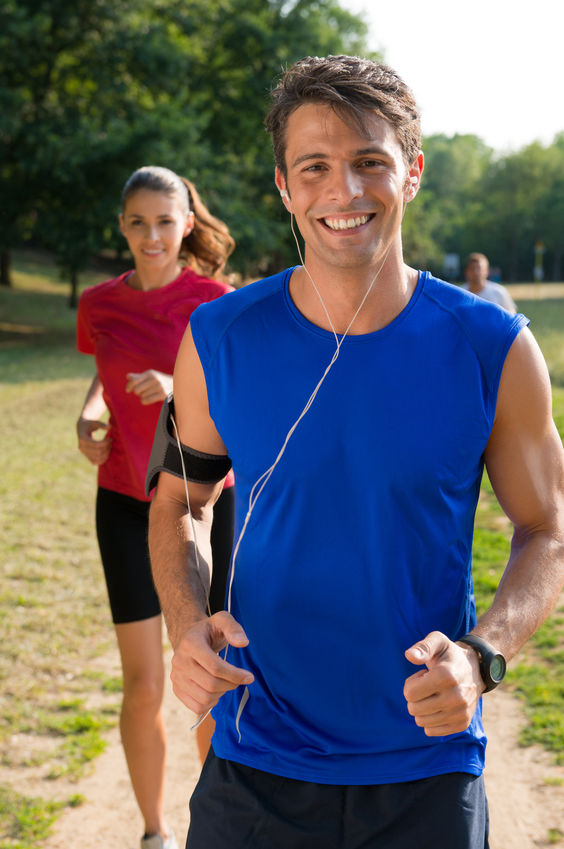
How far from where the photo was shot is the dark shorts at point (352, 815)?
187cm

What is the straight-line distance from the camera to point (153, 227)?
3.85 m

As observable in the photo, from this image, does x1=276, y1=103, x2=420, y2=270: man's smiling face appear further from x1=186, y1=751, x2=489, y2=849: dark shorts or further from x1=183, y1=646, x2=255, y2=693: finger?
x1=186, y1=751, x2=489, y2=849: dark shorts

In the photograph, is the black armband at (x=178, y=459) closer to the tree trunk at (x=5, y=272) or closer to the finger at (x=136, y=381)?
the finger at (x=136, y=381)

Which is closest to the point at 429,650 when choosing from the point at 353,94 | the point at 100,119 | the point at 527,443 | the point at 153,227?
the point at 527,443

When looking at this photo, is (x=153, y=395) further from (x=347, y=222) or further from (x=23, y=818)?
(x=23, y=818)

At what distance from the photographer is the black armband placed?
221cm

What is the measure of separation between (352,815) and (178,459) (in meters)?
0.91

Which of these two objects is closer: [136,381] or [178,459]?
[178,459]

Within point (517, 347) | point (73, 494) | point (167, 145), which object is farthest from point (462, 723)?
point (167, 145)

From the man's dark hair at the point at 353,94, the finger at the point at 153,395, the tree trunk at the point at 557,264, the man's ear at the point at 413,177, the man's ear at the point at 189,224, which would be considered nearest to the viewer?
the man's dark hair at the point at 353,94

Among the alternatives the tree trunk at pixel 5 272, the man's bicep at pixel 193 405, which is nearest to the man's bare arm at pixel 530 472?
the man's bicep at pixel 193 405

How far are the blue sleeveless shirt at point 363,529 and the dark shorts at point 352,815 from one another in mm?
33

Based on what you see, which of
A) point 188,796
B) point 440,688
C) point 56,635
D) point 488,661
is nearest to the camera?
point 440,688

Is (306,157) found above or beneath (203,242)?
above
